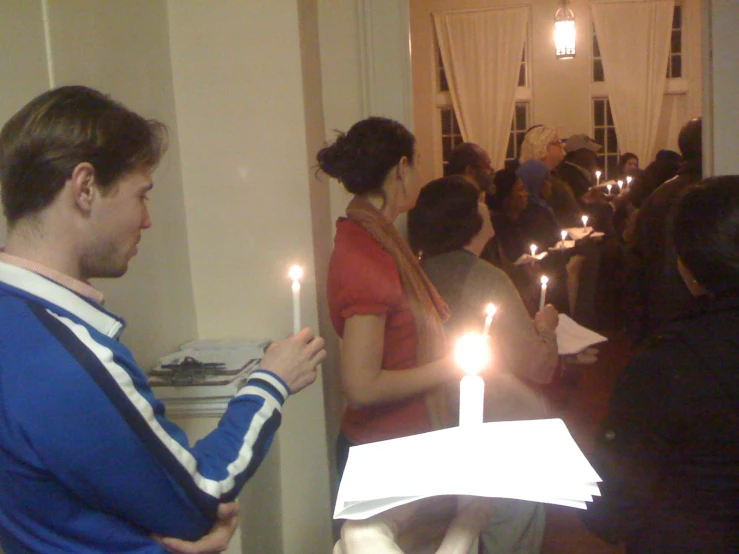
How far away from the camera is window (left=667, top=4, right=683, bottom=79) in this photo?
939 centimetres

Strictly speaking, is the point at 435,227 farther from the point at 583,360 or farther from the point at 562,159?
the point at 562,159

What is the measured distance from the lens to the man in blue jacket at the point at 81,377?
2.78ft

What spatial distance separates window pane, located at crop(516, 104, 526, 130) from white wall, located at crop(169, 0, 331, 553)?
778cm

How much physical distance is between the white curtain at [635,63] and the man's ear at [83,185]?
946cm

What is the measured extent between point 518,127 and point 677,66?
2.35 meters

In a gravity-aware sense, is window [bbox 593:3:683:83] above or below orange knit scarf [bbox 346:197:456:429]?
above

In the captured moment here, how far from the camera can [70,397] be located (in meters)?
0.84

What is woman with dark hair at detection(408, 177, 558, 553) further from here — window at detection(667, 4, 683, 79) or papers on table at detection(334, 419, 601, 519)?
window at detection(667, 4, 683, 79)

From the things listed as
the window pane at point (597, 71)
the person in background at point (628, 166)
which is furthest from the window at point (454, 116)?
the person in background at point (628, 166)

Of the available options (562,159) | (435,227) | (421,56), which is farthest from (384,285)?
(421,56)

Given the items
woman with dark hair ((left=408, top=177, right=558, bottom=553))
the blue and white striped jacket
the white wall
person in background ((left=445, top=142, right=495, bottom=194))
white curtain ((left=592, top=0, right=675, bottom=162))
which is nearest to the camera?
the blue and white striped jacket

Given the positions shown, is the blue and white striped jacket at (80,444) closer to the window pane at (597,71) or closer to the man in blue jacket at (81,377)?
the man in blue jacket at (81,377)

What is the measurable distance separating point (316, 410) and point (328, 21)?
141 cm

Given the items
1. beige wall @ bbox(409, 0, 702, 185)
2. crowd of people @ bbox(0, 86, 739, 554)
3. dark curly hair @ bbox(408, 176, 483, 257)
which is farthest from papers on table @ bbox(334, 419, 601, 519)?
beige wall @ bbox(409, 0, 702, 185)
